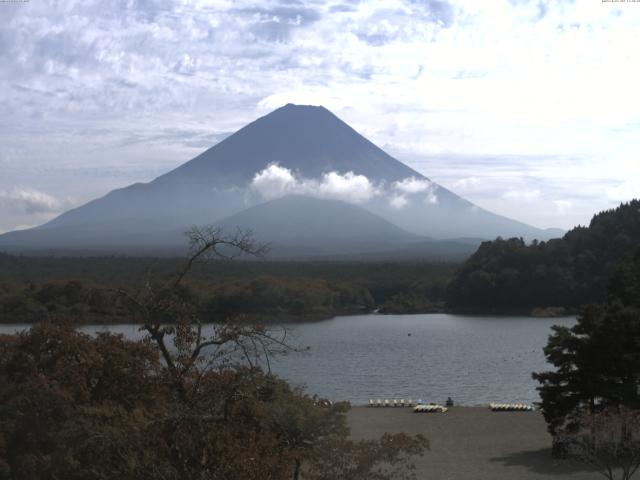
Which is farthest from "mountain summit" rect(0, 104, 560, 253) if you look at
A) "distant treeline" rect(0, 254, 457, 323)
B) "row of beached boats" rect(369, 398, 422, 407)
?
"row of beached boats" rect(369, 398, 422, 407)

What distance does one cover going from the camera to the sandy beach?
38.9 feet

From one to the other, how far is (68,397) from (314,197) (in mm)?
142565

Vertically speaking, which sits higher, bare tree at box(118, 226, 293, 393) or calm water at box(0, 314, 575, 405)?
bare tree at box(118, 226, 293, 393)

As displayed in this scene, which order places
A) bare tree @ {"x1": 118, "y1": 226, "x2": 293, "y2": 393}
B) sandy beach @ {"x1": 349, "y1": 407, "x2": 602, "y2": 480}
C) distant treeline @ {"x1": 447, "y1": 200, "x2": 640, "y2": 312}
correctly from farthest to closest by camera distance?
1. distant treeline @ {"x1": 447, "y1": 200, "x2": 640, "y2": 312}
2. sandy beach @ {"x1": 349, "y1": 407, "x2": 602, "y2": 480}
3. bare tree @ {"x1": 118, "y1": 226, "x2": 293, "y2": 393}

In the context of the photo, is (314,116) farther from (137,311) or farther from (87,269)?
(137,311)

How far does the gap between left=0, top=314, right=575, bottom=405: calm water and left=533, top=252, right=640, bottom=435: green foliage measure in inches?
171

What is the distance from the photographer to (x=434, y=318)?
4409cm

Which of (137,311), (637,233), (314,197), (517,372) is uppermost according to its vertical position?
(314,197)

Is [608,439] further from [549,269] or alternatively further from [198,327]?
[549,269]

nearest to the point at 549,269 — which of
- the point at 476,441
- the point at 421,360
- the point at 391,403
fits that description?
the point at 421,360

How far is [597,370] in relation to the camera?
478 inches

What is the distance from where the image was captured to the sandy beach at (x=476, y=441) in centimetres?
1187

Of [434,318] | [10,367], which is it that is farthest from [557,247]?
A: [10,367]

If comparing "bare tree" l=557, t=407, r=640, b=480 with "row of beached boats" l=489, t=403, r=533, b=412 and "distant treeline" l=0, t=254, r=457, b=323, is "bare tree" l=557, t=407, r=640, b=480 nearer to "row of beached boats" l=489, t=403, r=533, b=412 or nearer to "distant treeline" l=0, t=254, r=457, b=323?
"row of beached boats" l=489, t=403, r=533, b=412
